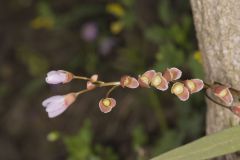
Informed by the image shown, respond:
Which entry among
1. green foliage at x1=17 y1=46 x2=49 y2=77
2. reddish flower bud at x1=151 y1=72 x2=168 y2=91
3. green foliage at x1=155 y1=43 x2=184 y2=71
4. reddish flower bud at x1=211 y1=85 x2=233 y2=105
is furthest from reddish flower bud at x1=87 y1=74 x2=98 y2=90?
green foliage at x1=17 y1=46 x2=49 y2=77

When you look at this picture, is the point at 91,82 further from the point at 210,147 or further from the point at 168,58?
the point at 168,58

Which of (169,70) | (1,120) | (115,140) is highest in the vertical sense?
(169,70)

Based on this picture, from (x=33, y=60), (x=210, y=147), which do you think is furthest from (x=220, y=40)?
(x=33, y=60)

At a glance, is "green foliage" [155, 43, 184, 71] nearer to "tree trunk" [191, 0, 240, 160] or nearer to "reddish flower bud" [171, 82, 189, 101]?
"tree trunk" [191, 0, 240, 160]

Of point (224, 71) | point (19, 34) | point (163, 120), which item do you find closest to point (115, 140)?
point (163, 120)

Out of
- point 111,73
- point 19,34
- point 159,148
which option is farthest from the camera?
point 19,34

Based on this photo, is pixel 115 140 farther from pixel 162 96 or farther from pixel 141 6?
pixel 141 6
